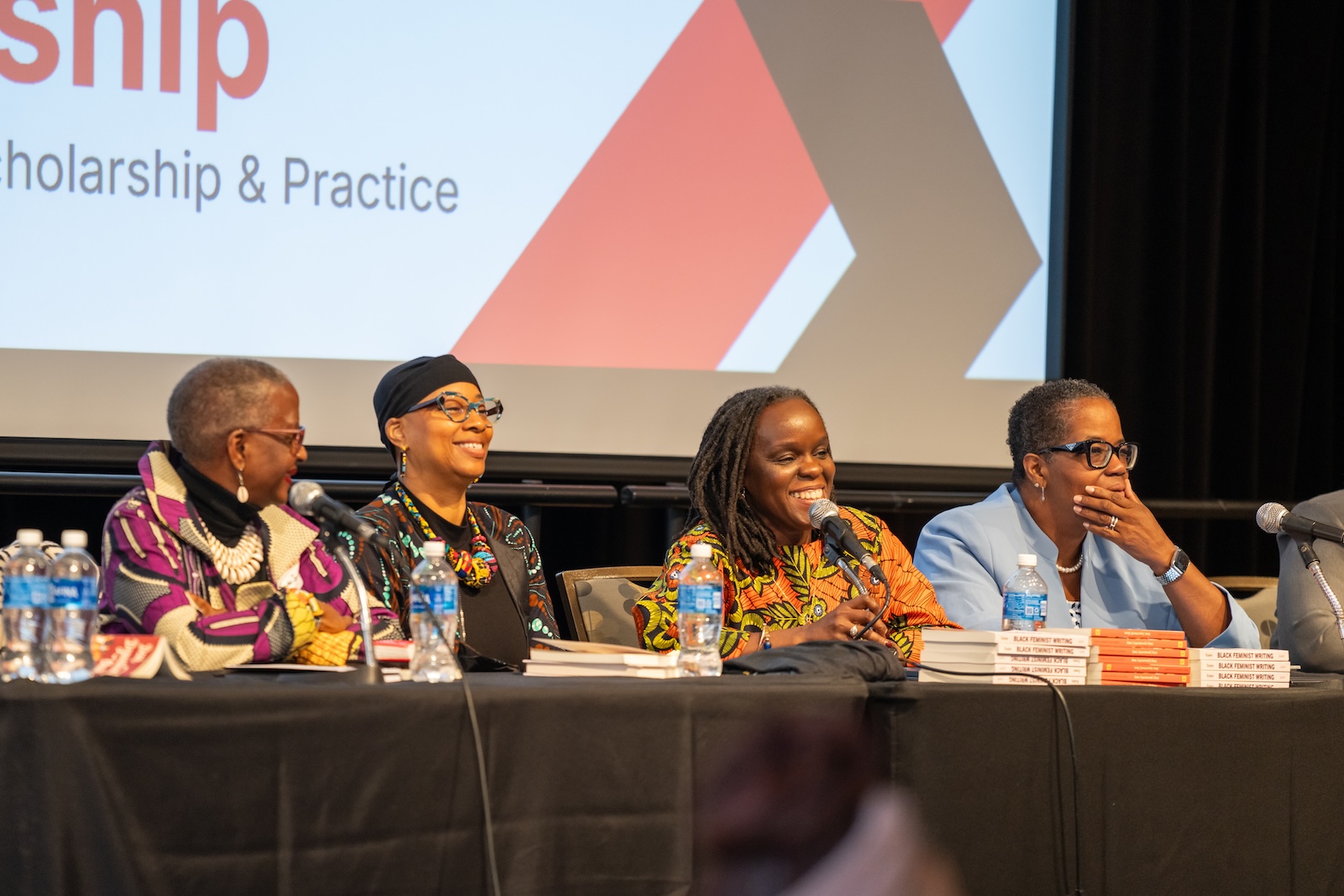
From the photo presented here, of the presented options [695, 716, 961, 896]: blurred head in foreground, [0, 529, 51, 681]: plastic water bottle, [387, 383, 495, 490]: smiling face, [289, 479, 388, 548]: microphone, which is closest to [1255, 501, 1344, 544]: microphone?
[387, 383, 495, 490]: smiling face

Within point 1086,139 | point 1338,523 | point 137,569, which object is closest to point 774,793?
point 137,569

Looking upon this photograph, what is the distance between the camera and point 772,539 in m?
3.04

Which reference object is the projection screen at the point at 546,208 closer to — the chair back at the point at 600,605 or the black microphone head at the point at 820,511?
the chair back at the point at 600,605

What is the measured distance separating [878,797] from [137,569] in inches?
68.7

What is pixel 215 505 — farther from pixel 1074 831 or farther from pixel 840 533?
pixel 1074 831

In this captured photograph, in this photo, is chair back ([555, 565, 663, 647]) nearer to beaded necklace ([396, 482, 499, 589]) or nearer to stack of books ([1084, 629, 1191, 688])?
beaded necklace ([396, 482, 499, 589])

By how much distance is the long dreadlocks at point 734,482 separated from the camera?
2.99 m

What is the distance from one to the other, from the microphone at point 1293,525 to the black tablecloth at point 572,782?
428 mm

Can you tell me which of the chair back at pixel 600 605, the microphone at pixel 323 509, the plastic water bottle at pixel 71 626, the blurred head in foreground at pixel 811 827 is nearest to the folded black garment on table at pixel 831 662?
the microphone at pixel 323 509

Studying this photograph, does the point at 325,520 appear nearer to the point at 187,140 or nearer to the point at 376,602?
the point at 376,602

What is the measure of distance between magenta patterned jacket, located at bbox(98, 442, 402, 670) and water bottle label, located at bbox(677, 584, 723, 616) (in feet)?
1.82

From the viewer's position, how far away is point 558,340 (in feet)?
14.1

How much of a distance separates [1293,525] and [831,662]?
3.56ft

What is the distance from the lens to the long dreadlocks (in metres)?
2.99
